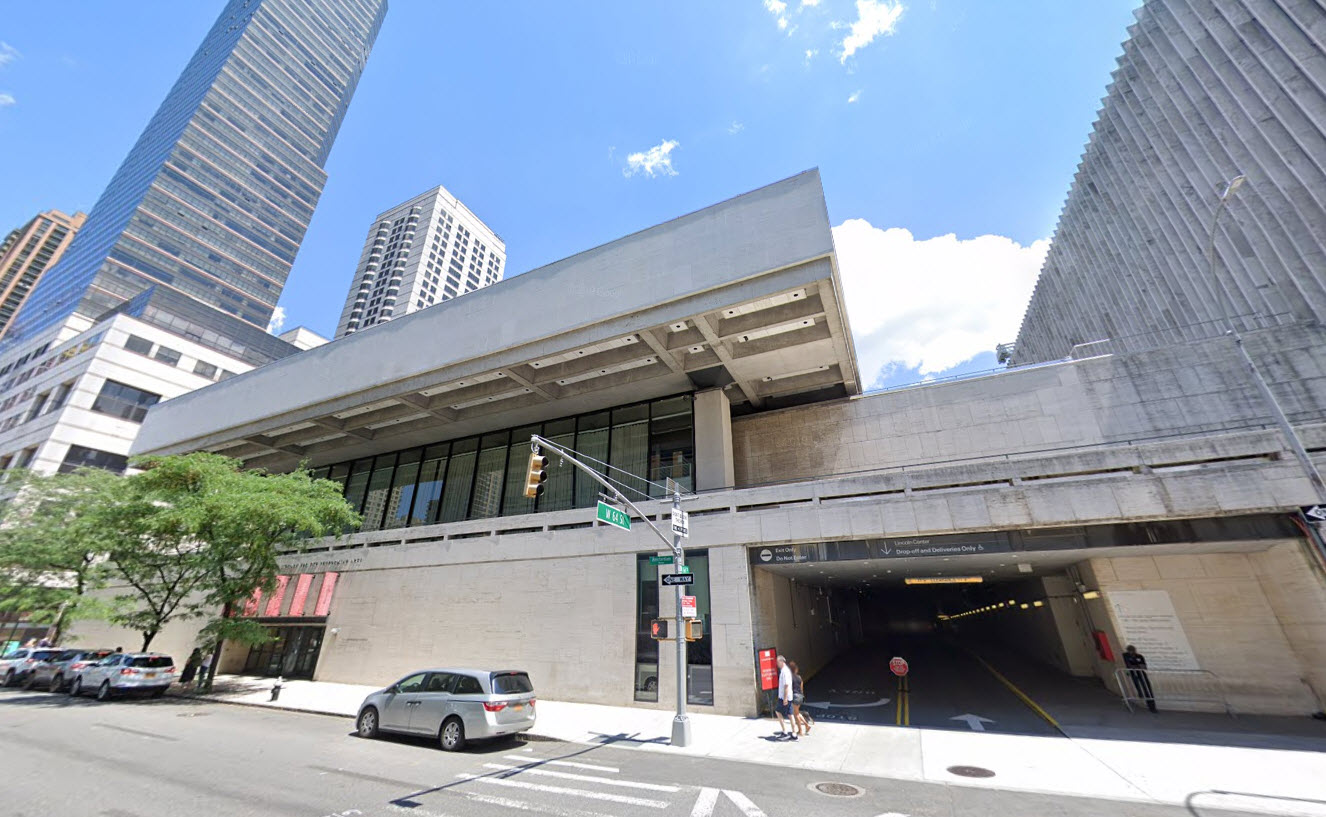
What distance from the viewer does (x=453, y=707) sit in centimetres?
1151

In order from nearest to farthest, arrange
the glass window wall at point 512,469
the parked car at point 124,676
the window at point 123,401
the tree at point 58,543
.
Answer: the parked car at point 124,676
the tree at point 58,543
the glass window wall at point 512,469
the window at point 123,401

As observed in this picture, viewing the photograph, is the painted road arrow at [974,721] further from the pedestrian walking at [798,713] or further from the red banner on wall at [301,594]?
the red banner on wall at [301,594]

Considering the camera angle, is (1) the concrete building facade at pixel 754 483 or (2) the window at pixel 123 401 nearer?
(1) the concrete building facade at pixel 754 483

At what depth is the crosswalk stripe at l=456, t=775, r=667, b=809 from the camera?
25.6 feet

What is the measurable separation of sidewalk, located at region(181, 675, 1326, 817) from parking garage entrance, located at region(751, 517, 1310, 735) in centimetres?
171

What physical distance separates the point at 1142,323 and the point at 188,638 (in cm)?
6270

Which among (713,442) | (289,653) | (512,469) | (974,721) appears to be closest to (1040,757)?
(974,721)

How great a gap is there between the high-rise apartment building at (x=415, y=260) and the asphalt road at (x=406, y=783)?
89.9 metres

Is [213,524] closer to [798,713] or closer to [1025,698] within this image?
[798,713]

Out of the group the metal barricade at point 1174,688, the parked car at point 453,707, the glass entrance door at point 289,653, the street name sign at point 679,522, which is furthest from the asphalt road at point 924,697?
the glass entrance door at point 289,653

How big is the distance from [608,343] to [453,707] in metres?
13.6

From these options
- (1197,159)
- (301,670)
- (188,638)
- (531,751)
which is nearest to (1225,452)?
(531,751)

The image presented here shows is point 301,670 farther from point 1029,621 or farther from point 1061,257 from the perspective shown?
point 1061,257

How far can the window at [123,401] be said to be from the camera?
4231cm
